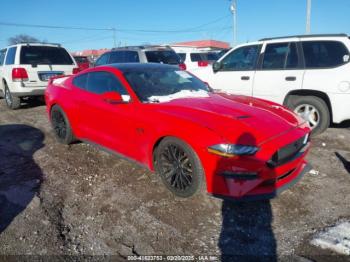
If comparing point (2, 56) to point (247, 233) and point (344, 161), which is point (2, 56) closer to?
point (247, 233)

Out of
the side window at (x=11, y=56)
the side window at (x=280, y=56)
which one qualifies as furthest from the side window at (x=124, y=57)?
the side window at (x=280, y=56)

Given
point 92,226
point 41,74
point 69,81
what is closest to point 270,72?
point 69,81

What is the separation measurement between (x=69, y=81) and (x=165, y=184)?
278cm

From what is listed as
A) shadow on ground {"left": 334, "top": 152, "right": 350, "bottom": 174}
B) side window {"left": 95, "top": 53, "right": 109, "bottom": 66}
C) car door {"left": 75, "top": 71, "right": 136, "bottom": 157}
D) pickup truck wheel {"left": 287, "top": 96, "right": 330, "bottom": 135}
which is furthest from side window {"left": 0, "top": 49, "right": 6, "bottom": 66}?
shadow on ground {"left": 334, "top": 152, "right": 350, "bottom": 174}

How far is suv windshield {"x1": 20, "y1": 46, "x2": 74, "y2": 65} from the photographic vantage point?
8.30 m

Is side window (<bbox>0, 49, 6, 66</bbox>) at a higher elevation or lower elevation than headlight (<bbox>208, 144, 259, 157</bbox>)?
higher

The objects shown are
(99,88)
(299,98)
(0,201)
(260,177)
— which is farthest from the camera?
(299,98)

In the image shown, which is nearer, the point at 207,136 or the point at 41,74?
the point at 207,136

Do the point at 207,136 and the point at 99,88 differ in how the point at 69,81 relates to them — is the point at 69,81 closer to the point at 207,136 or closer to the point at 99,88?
the point at 99,88

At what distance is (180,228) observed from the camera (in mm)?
2896

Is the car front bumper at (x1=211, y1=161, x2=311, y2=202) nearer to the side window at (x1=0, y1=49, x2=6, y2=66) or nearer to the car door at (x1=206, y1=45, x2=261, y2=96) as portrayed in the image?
the car door at (x1=206, y1=45, x2=261, y2=96)

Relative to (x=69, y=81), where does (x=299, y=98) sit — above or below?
below

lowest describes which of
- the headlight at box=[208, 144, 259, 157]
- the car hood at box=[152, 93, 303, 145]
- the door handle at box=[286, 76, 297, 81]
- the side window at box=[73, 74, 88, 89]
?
the headlight at box=[208, 144, 259, 157]

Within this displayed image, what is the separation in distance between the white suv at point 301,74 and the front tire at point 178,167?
339 cm
